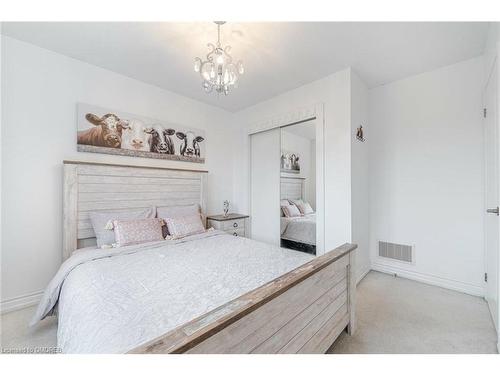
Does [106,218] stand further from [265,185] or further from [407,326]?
[407,326]

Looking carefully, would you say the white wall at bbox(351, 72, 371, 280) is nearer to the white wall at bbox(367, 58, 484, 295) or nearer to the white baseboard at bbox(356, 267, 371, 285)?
the white baseboard at bbox(356, 267, 371, 285)

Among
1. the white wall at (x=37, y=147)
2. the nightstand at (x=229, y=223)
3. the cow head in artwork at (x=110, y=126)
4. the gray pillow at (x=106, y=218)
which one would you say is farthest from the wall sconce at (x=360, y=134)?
the white wall at (x=37, y=147)

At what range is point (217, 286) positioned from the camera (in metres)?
1.33

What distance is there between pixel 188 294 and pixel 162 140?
230 centimetres

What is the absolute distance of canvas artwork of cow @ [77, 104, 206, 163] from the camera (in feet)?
7.94

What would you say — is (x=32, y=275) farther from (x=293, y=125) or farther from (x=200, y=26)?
(x=293, y=125)

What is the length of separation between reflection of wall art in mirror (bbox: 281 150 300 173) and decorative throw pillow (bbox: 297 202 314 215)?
0.52 metres

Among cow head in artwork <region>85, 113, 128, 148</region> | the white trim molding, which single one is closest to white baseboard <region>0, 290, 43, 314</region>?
cow head in artwork <region>85, 113, 128, 148</region>

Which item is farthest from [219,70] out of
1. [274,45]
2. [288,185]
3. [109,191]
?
[288,185]

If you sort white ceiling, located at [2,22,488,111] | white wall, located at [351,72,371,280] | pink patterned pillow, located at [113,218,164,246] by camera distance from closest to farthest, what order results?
white ceiling, located at [2,22,488,111]
pink patterned pillow, located at [113,218,164,246]
white wall, located at [351,72,371,280]

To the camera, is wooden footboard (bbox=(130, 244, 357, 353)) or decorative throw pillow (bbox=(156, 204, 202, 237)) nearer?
wooden footboard (bbox=(130, 244, 357, 353))

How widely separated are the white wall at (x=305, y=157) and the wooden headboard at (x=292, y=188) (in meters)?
0.06
